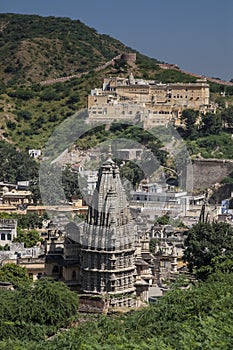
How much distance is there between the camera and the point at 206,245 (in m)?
33.1

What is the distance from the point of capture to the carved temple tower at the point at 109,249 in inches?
1138

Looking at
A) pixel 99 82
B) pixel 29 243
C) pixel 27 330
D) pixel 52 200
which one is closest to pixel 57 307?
pixel 27 330

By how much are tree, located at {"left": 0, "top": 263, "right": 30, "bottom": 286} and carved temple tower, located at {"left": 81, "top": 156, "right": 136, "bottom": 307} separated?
3459mm

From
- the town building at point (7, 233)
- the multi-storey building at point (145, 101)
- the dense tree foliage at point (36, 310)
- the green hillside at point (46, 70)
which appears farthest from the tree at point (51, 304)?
the green hillside at point (46, 70)

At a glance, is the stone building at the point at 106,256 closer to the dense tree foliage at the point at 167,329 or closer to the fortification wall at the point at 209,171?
the dense tree foliage at the point at 167,329

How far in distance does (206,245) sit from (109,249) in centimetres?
534

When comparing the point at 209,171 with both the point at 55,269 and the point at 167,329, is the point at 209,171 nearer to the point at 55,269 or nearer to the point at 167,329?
the point at 55,269

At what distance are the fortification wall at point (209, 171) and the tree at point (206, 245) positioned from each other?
26641 mm

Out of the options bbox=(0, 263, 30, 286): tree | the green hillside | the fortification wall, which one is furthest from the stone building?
the green hillside

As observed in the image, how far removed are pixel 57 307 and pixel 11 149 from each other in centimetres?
3980

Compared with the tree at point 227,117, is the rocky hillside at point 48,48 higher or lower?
higher

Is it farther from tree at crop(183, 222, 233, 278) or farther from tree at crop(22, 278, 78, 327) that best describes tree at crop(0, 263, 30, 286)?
tree at crop(183, 222, 233, 278)

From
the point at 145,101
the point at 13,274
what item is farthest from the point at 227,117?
the point at 13,274

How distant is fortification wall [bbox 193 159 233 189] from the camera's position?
61219 millimetres
